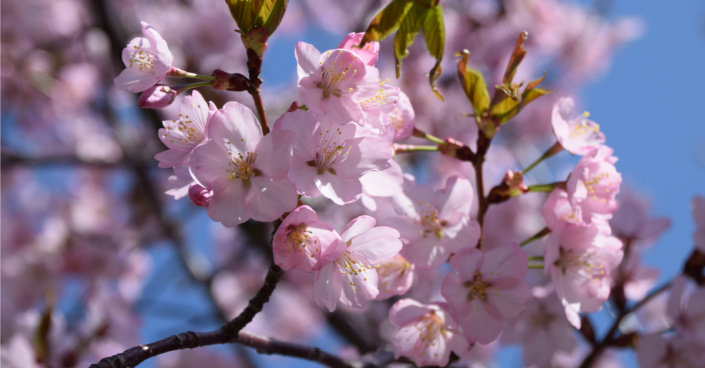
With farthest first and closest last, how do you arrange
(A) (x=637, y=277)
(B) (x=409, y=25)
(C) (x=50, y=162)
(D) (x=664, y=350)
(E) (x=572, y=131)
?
(C) (x=50, y=162), (A) (x=637, y=277), (D) (x=664, y=350), (E) (x=572, y=131), (B) (x=409, y=25)

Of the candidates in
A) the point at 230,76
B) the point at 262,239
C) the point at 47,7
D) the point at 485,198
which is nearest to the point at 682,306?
the point at 485,198

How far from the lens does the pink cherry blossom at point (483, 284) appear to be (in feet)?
4.13

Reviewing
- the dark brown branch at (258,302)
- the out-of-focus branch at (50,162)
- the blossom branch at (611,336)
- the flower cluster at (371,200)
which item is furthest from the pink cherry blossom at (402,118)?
the out-of-focus branch at (50,162)

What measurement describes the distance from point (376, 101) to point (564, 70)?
510 cm

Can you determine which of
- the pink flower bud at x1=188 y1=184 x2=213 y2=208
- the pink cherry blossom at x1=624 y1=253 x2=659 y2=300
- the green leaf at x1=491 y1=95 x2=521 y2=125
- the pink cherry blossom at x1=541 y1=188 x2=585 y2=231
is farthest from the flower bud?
the pink cherry blossom at x1=624 y1=253 x2=659 y2=300

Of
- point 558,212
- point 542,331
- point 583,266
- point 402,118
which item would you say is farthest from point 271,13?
point 542,331

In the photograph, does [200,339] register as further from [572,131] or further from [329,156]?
[572,131]

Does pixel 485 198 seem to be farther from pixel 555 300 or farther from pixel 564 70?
pixel 564 70

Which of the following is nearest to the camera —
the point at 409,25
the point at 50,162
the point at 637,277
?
the point at 409,25

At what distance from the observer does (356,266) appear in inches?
46.9

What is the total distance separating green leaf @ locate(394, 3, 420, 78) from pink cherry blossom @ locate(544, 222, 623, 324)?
540 millimetres

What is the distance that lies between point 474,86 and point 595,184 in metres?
0.35

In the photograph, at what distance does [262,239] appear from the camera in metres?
3.20

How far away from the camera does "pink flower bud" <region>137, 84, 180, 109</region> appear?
1087 millimetres
